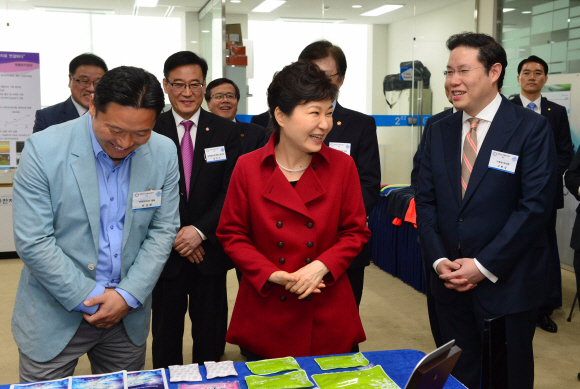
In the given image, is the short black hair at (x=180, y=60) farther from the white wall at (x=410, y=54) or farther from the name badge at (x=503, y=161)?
the white wall at (x=410, y=54)

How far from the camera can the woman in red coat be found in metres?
1.81

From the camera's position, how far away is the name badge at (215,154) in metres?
2.67

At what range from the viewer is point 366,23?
7.38m

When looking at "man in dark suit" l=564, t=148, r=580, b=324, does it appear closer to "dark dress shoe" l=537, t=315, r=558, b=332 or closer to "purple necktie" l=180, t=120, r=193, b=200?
"dark dress shoe" l=537, t=315, r=558, b=332

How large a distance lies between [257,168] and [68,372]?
0.96 meters

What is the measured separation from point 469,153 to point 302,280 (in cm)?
99

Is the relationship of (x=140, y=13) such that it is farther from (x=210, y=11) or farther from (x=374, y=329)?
(x=374, y=329)

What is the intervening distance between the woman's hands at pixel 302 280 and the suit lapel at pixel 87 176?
0.61 meters

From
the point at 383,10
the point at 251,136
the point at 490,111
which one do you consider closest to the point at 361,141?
the point at 490,111

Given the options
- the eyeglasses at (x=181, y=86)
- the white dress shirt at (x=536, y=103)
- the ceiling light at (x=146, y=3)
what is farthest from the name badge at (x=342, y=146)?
the ceiling light at (x=146, y=3)

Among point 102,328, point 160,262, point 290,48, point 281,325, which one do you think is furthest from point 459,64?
point 290,48

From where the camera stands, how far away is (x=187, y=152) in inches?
107

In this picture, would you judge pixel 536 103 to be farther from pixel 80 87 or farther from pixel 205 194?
pixel 80 87

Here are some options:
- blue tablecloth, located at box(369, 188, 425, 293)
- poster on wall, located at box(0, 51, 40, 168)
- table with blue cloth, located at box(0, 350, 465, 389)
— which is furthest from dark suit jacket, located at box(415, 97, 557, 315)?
poster on wall, located at box(0, 51, 40, 168)
